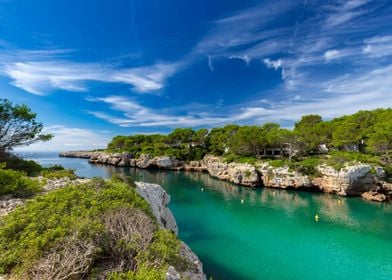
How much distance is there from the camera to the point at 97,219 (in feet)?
19.7

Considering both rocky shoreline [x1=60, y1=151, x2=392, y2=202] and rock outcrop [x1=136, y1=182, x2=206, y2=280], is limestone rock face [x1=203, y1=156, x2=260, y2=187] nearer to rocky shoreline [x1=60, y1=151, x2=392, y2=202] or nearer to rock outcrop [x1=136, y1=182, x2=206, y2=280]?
rocky shoreline [x1=60, y1=151, x2=392, y2=202]

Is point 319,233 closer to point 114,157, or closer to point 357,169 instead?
point 357,169

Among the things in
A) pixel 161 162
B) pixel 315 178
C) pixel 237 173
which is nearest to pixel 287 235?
pixel 315 178

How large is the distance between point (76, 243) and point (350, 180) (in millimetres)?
32531

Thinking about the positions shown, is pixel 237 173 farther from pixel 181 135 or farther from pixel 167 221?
pixel 181 135

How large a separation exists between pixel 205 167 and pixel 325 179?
29597 millimetres

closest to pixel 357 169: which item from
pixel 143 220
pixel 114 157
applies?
pixel 143 220

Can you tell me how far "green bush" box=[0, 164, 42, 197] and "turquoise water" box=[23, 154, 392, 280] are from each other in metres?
9.78

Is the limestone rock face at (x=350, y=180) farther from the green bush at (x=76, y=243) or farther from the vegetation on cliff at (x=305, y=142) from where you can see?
the green bush at (x=76, y=243)

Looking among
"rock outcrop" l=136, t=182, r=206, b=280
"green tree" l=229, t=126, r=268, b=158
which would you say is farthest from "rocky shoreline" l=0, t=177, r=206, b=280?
"green tree" l=229, t=126, r=268, b=158

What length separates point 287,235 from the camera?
55.8 ft

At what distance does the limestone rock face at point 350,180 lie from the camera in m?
27.8

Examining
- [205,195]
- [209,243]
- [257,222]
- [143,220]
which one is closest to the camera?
[143,220]

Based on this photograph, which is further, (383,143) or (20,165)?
(383,143)
